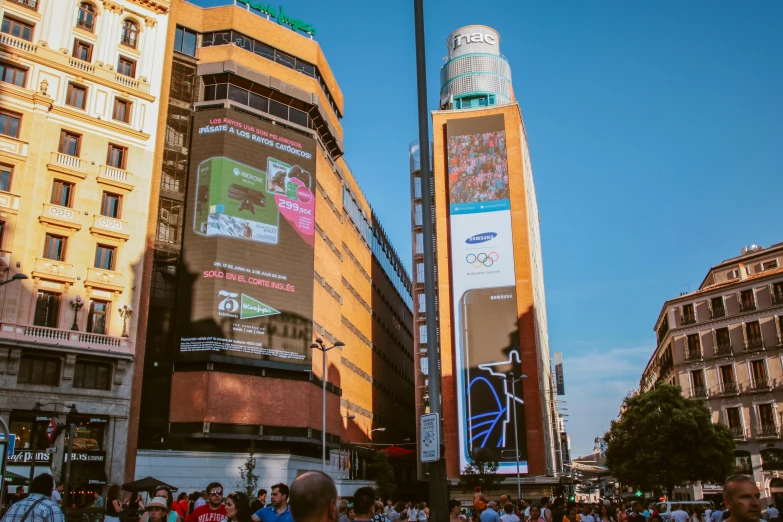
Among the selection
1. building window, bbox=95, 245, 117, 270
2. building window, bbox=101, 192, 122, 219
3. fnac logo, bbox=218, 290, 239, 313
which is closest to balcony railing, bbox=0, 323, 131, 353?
building window, bbox=95, 245, 117, 270

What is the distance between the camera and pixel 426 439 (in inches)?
396

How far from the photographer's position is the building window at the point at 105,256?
42.2 meters

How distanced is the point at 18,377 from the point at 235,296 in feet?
44.9

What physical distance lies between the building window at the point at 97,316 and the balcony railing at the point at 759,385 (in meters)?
48.2

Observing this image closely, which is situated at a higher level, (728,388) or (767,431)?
(728,388)

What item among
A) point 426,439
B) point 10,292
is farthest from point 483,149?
point 426,439

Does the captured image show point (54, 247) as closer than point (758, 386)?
Yes

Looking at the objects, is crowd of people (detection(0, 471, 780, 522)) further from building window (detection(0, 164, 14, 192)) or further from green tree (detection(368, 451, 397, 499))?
green tree (detection(368, 451, 397, 499))

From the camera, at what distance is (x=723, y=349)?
197 feet

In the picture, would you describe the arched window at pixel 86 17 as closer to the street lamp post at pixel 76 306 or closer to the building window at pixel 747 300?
the street lamp post at pixel 76 306

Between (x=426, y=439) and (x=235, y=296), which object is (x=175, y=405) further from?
(x=426, y=439)

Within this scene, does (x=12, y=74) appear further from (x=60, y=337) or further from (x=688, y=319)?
(x=688, y=319)

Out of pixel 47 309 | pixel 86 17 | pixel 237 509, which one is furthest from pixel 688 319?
pixel 237 509

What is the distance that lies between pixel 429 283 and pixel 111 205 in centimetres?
3742
